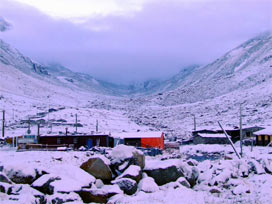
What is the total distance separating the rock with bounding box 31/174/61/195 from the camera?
15.7 metres

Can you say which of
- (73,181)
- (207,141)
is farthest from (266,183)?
(207,141)

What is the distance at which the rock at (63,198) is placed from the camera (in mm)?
14086

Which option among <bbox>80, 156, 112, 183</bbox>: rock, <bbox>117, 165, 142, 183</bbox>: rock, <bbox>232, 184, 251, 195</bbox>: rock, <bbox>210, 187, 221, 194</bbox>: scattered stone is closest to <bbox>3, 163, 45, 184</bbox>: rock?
<bbox>80, 156, 112, 183</bbox>: rock

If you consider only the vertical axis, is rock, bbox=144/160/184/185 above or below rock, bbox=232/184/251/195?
above

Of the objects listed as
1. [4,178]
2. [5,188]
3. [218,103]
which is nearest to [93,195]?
[5,188]

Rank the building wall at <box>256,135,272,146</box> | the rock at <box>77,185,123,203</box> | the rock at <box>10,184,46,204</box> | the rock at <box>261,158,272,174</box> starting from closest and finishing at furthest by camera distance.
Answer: the rock at <box>10,184,46,204</box> < the rock at <box>77,185,123,203</box> < the rock at <box>261,158,272,174</box> < the building wall at <box>256,135,272,146</box>

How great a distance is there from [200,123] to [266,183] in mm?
85731

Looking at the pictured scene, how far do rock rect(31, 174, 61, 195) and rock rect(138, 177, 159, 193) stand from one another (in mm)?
3860

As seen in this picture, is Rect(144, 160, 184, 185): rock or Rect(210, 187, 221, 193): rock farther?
Rect(144, 160, 184, 185): rock

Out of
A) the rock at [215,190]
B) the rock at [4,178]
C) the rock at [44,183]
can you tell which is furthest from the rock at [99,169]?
the rock at [215,190]

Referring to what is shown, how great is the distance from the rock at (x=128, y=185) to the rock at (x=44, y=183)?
2864mm

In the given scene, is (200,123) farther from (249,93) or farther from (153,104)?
(153,104)

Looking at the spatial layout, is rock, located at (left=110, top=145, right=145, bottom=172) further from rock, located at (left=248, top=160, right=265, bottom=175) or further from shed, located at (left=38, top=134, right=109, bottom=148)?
shed, located at (left=38, top=134, right=109, bottom=148)

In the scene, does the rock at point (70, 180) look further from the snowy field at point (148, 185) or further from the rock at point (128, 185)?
the rock at point (128, 185)
